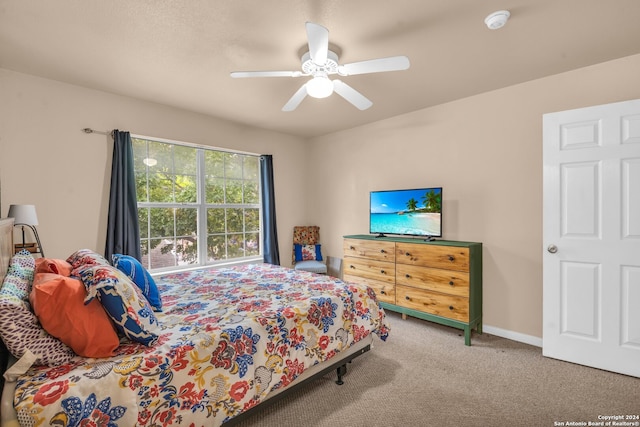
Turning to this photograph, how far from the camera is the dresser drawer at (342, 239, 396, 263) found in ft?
11.5

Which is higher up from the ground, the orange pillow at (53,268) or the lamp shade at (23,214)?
the lamp shade at (23,214)

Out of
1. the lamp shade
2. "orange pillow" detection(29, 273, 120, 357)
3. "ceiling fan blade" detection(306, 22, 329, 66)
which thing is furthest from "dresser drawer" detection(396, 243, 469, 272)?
the lamp shade

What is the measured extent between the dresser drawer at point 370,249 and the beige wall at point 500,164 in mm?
693

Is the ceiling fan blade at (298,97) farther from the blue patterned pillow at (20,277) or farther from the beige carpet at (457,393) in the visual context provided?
the beige carpet at (457,393)

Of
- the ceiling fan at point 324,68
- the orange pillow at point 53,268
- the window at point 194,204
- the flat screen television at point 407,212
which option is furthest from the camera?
the window at point 194,204

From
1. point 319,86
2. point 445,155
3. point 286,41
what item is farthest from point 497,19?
point 445,155

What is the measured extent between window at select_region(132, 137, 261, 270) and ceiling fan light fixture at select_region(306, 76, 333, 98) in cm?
224

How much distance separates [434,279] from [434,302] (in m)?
0.24

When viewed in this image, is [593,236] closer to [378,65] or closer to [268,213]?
Result: [378,65]

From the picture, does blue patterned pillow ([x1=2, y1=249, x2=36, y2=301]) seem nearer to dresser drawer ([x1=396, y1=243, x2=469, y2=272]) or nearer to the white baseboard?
dresser drawer ([x1=396, y1=243, x2=469, y2=272])

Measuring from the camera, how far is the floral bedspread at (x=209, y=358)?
114 cm

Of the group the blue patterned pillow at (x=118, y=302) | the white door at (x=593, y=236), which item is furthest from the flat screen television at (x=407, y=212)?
the blue patterned pillow at (x=118, y=302)

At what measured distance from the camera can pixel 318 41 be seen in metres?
1.78

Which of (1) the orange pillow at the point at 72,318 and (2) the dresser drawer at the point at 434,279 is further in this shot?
(2) the dresser drawer at the point at 434,279
